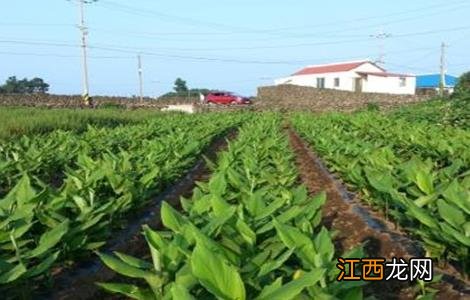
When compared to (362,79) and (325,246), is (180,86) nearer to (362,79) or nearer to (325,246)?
(362,79)

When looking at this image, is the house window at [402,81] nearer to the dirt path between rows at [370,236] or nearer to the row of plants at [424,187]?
the row of plants at [424,187]

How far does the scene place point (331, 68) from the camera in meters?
54.8

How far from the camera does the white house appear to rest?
50.9 m

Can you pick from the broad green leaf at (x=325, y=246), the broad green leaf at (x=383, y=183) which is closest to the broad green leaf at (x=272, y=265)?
the broad green leaf at (x=325, y=246)

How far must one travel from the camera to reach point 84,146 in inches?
366

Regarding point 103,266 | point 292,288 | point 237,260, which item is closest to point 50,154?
point 103,266

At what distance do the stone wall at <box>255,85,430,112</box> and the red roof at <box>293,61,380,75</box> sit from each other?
1349 centimetres

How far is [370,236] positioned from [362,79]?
155 feet

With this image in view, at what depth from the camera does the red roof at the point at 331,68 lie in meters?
52.3

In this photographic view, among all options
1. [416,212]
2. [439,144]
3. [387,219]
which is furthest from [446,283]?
[439,144]

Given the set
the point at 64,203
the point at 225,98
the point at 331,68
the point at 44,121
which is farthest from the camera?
the point at 331,68

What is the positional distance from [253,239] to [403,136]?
8.60 m

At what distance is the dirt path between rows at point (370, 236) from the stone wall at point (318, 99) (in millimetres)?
29055

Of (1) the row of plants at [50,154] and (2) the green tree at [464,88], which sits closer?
(1) the row of plants at [50,154]
